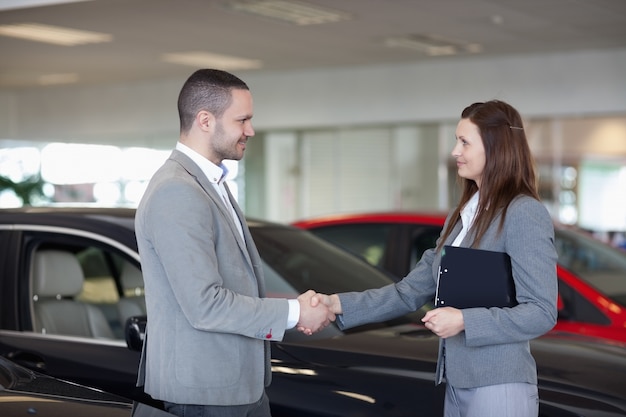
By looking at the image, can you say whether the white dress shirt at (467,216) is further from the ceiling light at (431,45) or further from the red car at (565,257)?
the ceiling light at (431,45)

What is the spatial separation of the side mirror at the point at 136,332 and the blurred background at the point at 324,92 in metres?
5.69

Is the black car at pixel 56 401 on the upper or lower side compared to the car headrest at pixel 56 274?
lower

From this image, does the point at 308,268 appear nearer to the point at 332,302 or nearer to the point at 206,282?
the point at 332,302

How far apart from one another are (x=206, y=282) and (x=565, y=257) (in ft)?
13.9

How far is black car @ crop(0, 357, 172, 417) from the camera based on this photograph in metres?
2.83

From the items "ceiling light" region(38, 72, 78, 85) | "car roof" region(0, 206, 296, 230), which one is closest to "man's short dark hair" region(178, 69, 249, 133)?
"car roof" region(0, 206, 296, 230)

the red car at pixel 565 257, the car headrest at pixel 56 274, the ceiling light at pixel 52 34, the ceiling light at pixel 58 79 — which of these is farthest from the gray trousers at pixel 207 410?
the ceiling light at pixel 58 79

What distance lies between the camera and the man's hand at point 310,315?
304 cm

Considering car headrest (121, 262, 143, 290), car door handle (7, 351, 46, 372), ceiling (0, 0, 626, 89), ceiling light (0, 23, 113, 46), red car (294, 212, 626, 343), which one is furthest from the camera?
ceiling light (0, 23, 113, 46)

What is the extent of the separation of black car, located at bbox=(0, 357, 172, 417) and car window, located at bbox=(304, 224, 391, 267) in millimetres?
→ 3342

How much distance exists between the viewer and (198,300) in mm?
2828

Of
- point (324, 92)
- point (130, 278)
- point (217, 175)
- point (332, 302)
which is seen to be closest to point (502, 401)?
point (332, 302)

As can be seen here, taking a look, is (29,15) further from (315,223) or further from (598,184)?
(598,184)

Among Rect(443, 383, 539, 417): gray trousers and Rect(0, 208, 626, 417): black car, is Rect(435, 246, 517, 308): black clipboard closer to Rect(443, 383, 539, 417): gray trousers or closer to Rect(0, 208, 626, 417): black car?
Rect(443, 383, 539, 417): gray trousers
